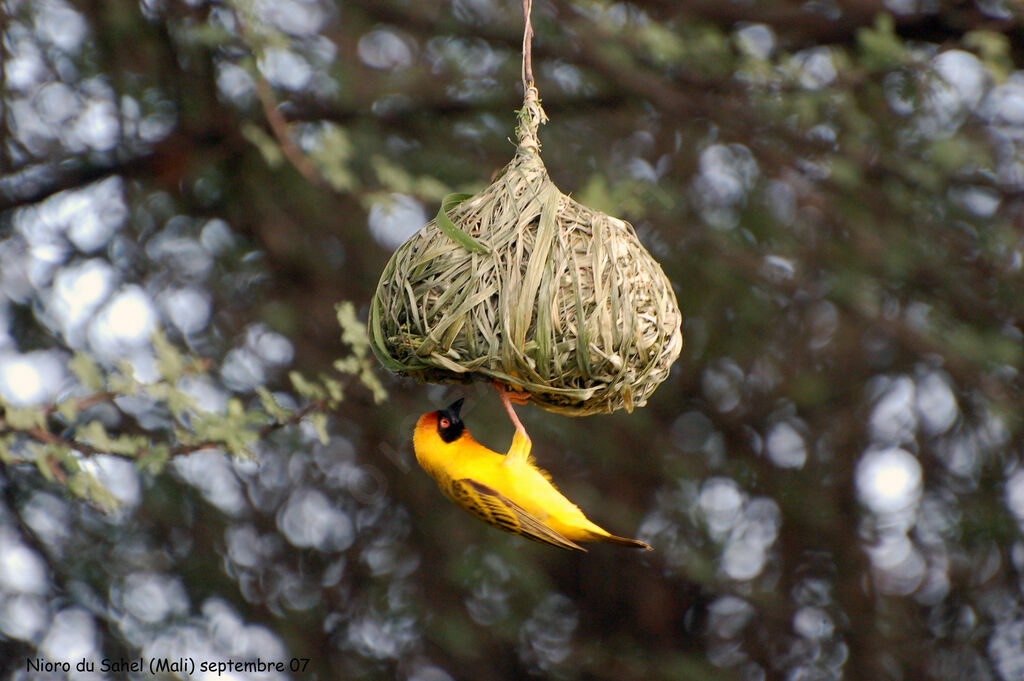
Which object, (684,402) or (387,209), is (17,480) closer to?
(387,209)

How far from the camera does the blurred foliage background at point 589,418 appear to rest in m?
4.13

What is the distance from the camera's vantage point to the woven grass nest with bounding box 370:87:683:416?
205cm

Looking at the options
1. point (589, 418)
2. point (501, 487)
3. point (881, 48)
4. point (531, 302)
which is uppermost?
point (531, 302)

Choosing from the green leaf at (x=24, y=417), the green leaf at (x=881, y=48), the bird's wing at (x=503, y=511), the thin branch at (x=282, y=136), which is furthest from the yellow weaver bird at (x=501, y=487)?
the green leaf at (x=881, y=48)

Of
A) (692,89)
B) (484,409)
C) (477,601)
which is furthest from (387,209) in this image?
(477,601)

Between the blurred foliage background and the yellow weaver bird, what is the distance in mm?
1319

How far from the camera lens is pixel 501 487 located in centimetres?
241

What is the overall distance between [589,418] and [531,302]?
2.65m

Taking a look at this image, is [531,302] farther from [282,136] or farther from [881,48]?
[881,48]

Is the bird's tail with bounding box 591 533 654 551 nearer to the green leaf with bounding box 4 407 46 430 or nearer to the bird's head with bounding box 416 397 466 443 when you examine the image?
the bird's head with bounding box 416 397 466 443

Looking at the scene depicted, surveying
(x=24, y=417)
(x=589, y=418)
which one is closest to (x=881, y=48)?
(x=589, y=418)

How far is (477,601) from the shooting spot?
191 inches

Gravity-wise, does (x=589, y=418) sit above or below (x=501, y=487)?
below

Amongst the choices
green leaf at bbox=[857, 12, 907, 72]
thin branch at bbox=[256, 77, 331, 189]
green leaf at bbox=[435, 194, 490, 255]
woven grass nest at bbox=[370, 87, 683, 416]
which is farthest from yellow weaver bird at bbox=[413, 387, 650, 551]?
green leaf at bbox=[857, 12, 907, 72]
